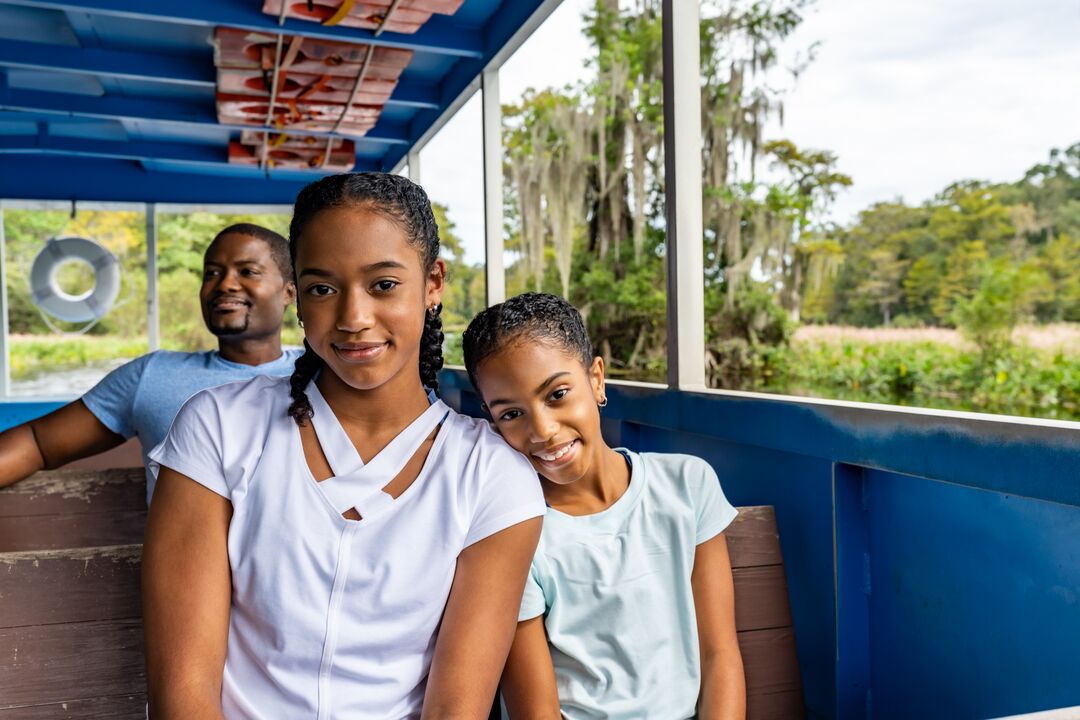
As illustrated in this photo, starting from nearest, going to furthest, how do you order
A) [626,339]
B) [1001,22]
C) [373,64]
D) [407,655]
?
[407,655]
[373,64]
[1001,22]
[626,339]

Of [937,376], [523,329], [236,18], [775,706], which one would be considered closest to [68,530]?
[523,329]

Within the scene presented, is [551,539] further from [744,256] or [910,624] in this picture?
[744,256]

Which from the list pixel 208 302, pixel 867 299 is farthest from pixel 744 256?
pixel 208 302

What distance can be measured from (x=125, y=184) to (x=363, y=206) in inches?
298

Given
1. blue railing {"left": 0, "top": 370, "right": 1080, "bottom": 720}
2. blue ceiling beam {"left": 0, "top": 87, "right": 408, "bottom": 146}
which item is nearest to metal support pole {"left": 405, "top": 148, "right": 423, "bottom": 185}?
blue ceiling beam {"left": 0, "top": 87, "right": 408, "bottom": 146}

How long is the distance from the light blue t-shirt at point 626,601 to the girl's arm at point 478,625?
0.15 m

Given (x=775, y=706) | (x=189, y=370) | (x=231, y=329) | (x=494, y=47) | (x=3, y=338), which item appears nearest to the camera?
(x=775, y=706)

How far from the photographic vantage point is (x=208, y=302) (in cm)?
258

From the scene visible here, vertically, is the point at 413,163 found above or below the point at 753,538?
above

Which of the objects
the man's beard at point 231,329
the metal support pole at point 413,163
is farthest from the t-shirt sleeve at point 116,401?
the metal support pole at point 413,163

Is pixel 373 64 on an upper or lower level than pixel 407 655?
upper

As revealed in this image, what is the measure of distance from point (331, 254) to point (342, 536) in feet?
1.31

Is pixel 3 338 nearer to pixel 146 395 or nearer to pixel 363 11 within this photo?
pixel 363 11

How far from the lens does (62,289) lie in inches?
314
